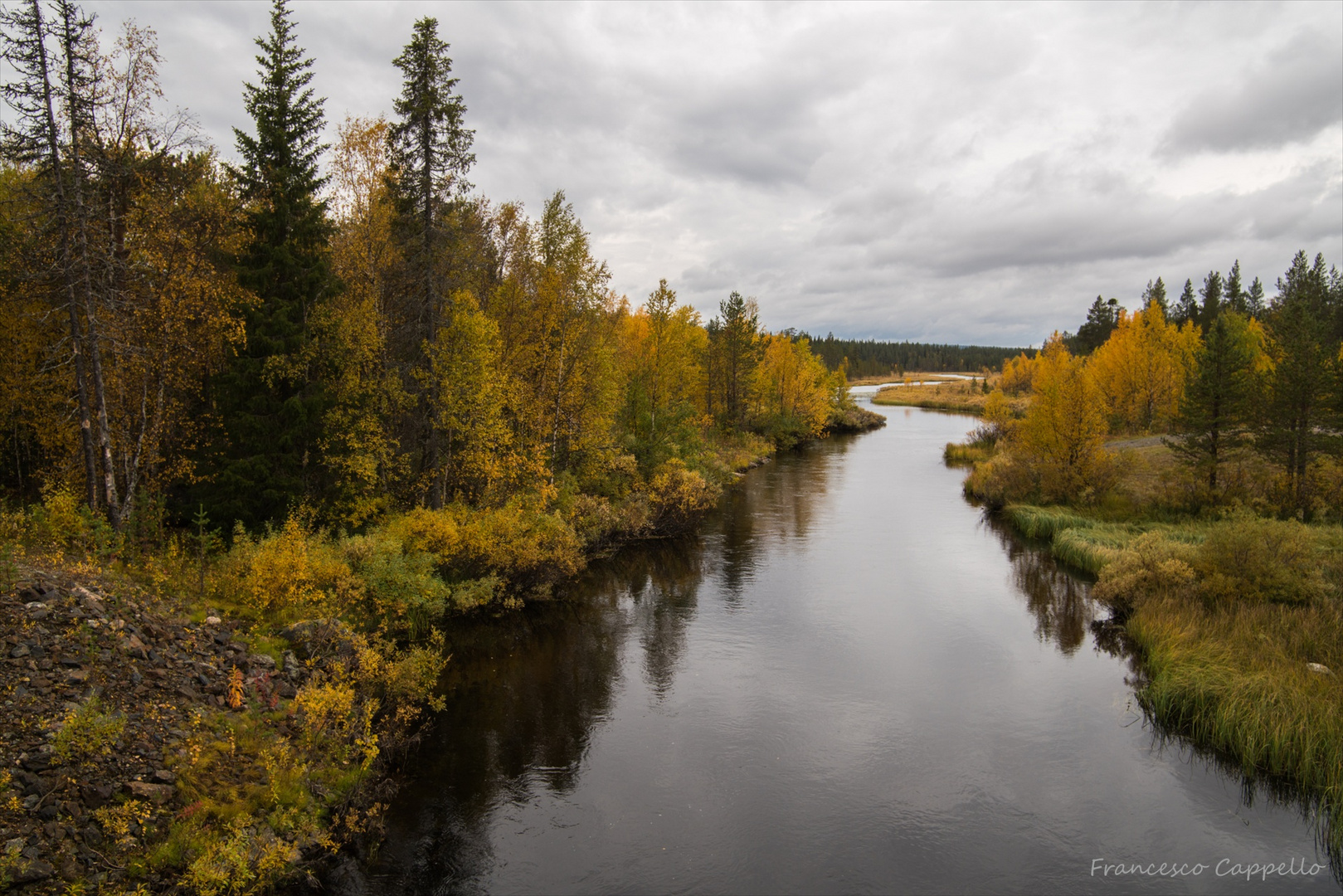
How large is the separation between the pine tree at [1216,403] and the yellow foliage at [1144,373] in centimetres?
2732

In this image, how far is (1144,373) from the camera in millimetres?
57094

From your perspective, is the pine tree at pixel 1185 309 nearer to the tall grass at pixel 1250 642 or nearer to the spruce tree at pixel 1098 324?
the spruce tree at pixel 1098 324

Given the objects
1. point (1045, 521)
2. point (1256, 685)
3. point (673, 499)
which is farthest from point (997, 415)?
point (1256, 685)

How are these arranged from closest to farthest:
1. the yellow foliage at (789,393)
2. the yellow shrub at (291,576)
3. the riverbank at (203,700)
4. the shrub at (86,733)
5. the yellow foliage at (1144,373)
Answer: the riverbank at (203,700)
the shrub at (86,733)
the yellow shrub at (291,576)
the yellow foliage at (1144,373)
the yellow foliage at (789,393)

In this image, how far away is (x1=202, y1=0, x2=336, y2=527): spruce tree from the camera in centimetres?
1919

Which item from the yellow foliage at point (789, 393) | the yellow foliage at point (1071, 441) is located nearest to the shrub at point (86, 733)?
the yellow foliage at point (1071, 441)

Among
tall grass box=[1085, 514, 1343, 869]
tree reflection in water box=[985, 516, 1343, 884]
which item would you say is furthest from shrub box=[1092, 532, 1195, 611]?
tree reflection in water box=[985, 516, 1343, 884]

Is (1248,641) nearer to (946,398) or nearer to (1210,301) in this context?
(1210,301)

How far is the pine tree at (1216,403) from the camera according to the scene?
2880cm

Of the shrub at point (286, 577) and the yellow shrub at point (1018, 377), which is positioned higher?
the yellow shrub at point (1018, 377)

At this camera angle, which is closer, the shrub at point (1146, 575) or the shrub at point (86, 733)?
the shrub at point (86, 733)

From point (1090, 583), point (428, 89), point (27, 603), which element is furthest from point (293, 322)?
point (1090, 583)

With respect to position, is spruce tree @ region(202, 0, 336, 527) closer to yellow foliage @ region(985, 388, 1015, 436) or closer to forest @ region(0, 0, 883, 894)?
forest @ region(0, 0, 883, 894)

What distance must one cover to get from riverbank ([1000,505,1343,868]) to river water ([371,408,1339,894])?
0.73m
